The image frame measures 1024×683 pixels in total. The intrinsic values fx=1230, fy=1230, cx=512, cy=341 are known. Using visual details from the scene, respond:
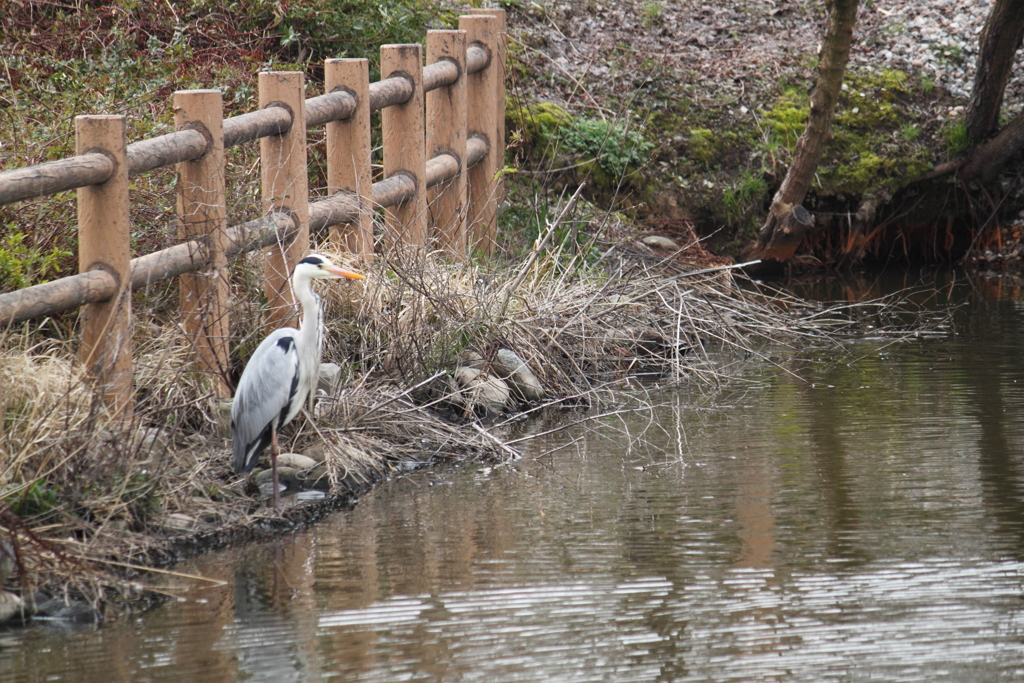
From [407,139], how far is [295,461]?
2.71m

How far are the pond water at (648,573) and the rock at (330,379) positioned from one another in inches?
23.7

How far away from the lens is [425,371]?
6648 millimetres

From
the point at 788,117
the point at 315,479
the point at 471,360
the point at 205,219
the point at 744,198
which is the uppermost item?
the point at 788,117

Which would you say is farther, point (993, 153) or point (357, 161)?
point (993, 153)

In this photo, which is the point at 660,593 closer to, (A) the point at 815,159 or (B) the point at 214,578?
(B) the point at 214,578

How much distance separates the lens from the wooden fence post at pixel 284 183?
246 inches

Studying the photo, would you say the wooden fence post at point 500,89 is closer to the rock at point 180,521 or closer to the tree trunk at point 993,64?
the tree trunk at point 993,64

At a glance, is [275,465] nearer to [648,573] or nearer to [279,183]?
[648,573]

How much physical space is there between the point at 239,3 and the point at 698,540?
7009 millimetres

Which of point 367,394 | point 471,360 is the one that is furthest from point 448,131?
point 367,394

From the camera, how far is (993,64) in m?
10.6

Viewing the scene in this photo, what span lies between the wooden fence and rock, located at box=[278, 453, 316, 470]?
1.75 ft

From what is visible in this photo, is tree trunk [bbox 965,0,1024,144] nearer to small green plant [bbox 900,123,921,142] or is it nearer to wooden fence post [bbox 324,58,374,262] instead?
small green plant [bbox 900,123,921,142]

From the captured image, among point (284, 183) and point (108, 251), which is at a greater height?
point (284, 183)
